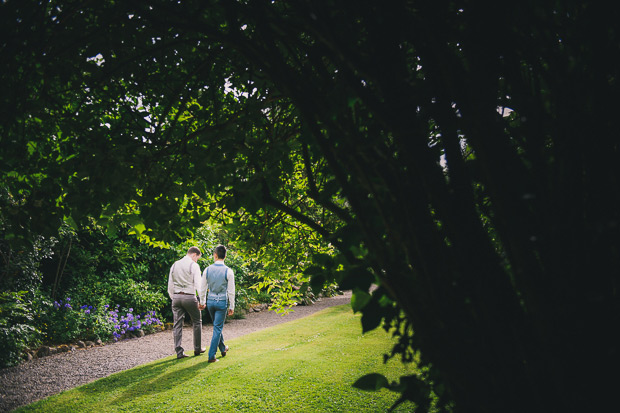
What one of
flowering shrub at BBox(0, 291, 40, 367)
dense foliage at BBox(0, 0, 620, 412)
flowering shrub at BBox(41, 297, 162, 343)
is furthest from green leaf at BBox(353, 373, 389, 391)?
flowering shrub at BBox(41, 297, 162, 343)

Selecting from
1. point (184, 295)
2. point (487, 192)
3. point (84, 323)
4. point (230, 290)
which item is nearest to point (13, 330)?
point (84, 323)

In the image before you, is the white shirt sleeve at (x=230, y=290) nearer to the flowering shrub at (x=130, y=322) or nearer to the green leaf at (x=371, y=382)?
the flowering shrub at (x=130, y=322)

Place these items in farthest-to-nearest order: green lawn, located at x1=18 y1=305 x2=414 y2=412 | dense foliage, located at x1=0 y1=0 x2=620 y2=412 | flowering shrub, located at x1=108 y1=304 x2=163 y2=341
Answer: flowering shrub, located at x1=108 y1=304 x2=163 y2=341
green lawn, located at x1=18 y1=305 x2=414 y2=412
dense foliage, located at x1=0 y1=0 x2=620 y2=412

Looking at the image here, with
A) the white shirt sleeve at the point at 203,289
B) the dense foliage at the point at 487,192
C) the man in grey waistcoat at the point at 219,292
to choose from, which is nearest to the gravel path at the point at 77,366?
the white shirt sleeve at the point at 203,289

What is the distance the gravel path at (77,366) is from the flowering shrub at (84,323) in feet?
1.75

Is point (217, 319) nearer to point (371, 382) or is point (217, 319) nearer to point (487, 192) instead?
point (371, 382)

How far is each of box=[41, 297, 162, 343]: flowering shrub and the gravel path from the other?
53 centimetres

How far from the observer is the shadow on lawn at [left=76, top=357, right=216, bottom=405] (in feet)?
18.9

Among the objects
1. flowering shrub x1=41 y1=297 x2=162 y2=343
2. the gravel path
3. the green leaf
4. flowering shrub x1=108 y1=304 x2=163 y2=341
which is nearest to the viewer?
the green leaf

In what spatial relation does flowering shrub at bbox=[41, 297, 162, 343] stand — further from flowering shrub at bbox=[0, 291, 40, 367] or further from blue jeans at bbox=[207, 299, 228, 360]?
blue jeans at bbox=[207, 299, 228, 360]

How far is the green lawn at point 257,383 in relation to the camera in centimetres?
494

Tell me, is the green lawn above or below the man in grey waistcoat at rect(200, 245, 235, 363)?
below

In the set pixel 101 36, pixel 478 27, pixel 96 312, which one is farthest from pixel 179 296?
pixel 478 27

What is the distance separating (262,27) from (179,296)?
781 cm
